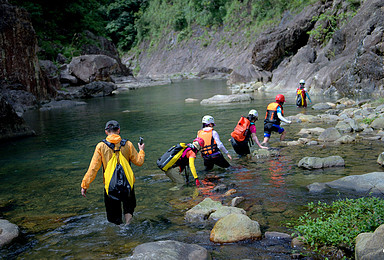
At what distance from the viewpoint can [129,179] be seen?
571 centimetres

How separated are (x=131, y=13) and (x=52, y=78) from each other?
189 feet

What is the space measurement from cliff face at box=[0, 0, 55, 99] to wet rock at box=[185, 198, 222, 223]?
26.1m

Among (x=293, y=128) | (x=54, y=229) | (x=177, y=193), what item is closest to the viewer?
(x=54, y=229)

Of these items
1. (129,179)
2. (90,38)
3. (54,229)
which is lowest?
(54,229)

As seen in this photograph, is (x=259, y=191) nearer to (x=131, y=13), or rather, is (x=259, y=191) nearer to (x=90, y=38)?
(x=90, y=38)

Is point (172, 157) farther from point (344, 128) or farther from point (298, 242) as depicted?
point (344, 128)

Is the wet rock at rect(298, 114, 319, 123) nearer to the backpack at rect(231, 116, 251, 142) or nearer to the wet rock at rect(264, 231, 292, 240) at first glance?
the backpack at rect(231, 116, 251, 142)

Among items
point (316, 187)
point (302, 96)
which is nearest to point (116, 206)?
point (316, 187)

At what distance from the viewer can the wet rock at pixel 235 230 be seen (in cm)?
528

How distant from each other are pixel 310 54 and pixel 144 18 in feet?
211

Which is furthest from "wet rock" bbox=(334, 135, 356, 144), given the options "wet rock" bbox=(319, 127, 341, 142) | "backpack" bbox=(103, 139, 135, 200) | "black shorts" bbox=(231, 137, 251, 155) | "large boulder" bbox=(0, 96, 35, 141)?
"large boulder" bbox=(0, 96, 35, 141)

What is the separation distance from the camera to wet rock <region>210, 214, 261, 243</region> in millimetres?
5281

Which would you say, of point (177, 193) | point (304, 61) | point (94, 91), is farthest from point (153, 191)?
point (94, 91)

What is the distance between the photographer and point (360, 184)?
6762mm
